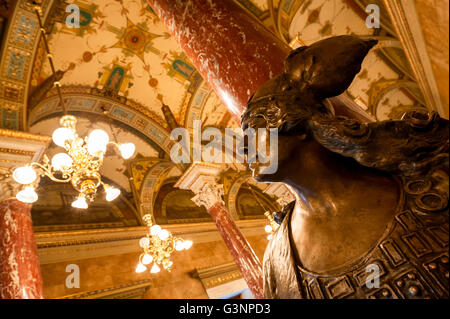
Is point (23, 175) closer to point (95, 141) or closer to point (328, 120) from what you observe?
point (95, 141)

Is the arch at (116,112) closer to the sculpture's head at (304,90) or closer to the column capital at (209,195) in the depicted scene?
the column capital at (209,195)

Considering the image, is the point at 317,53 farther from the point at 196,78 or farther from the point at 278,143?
the point at 196,78

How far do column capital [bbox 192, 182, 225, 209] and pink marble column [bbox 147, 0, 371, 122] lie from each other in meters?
4.61

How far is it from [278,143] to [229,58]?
0.79 metres

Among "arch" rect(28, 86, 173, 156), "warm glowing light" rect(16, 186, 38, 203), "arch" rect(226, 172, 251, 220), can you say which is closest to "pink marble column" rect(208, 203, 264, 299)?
"arch" rect(28, 86, 173, 156)

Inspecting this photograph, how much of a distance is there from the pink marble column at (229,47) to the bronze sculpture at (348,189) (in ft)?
1.18

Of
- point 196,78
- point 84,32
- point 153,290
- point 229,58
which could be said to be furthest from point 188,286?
point 229,58

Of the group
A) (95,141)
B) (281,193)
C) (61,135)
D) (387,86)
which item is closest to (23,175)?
(61,135)

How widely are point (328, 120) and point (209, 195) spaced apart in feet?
17.9

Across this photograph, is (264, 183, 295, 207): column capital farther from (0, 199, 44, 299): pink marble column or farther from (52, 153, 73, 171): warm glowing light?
(0, 199, 44, 299): pink marble column

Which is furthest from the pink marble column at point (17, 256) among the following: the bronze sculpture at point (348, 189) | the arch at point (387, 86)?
the arch at point (387, 86)

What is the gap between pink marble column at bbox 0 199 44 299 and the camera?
2.91m

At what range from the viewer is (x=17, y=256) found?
3135 mm

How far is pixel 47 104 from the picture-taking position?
5.55 m
